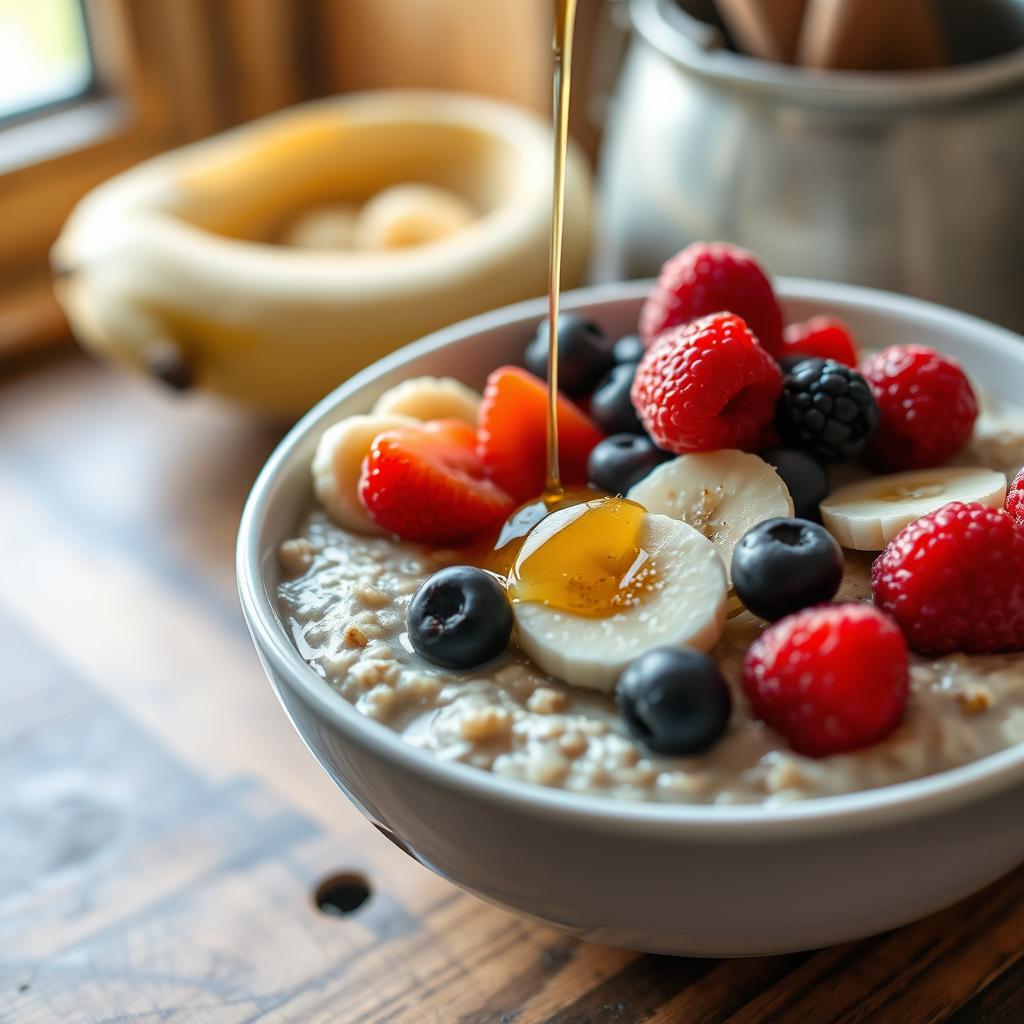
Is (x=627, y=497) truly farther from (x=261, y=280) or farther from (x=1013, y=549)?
(x=261, y=280)

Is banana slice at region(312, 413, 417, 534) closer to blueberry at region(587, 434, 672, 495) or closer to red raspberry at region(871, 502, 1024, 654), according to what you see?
blueberry at region(587, 434, 672, 495)

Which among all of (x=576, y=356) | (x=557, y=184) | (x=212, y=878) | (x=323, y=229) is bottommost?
(x=212, y=878)

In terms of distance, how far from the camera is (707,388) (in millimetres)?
760

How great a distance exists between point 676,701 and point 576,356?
1.17ft

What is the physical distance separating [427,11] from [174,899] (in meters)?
1.20

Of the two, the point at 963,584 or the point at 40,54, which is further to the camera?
the point at 40,54

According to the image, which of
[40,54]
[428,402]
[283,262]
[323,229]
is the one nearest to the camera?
[428,402]

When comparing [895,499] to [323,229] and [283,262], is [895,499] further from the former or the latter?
[323,229]

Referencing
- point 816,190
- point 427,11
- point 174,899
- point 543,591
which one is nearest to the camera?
point 543,591

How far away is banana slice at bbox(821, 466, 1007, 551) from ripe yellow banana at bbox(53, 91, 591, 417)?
20.8 inches

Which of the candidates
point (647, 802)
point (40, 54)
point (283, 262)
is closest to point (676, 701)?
point (647, 802)

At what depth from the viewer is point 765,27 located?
1.19 metres

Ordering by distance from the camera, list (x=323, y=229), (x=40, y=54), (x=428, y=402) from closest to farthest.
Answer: (x=428, y=402), (x=323, y=229), (x=40, y=54)

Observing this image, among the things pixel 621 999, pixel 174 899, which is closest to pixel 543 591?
pixel 621 999
